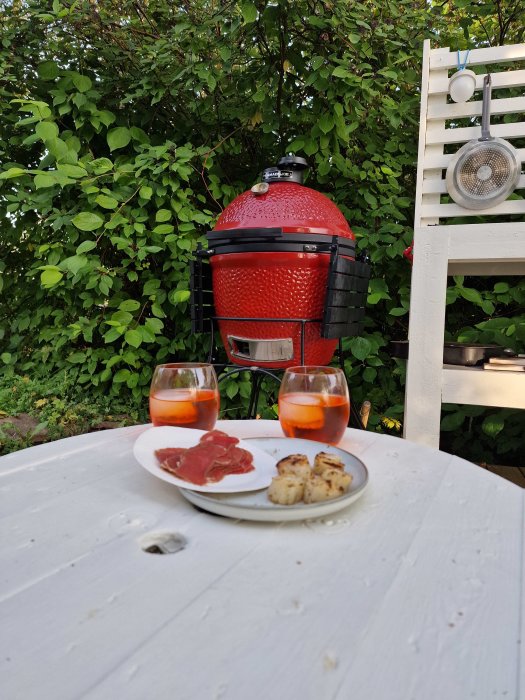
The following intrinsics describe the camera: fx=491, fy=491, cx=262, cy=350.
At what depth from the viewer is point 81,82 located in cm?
226

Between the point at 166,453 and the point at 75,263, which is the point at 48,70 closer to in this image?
the point at 75,263

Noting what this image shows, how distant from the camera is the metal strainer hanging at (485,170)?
1.49 m

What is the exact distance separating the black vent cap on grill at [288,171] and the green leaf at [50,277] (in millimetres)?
1106

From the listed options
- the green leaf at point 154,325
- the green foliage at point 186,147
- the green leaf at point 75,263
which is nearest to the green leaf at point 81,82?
the green foliage at point 186,147

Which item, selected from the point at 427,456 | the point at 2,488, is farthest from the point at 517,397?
the point at 2,488

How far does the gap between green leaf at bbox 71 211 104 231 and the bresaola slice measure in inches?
71.9

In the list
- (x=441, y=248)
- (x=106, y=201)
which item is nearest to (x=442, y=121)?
(x=441, y=248)

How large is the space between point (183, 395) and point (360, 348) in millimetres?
1611

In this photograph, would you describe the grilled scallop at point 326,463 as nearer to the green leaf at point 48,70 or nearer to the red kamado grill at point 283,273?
the red kamado grill at point 283,273

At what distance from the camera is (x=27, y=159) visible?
2676mm

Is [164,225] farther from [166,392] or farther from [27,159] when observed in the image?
[166,392]

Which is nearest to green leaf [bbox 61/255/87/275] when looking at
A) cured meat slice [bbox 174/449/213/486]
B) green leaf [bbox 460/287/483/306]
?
green leaf [bbox 460/287/483/306]

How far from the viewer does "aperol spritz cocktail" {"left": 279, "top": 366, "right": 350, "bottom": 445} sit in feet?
2.29

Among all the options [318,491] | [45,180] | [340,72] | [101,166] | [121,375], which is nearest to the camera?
[318,491]
